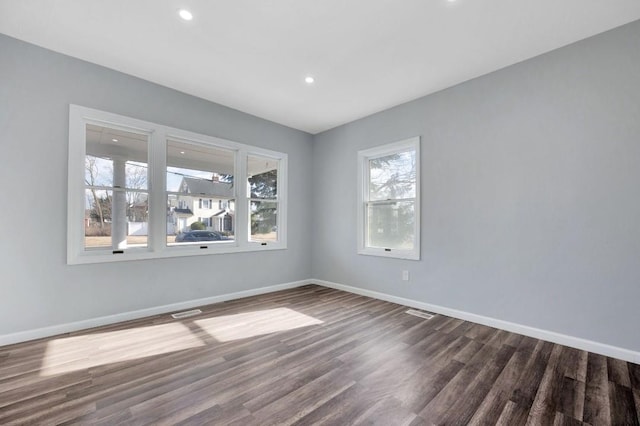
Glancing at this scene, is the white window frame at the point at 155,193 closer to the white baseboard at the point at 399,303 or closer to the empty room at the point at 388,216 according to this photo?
the empty room at the point at 388,216

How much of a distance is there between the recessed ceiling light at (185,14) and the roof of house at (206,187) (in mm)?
2023

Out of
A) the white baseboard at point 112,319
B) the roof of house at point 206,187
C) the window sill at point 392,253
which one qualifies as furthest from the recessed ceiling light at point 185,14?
the window sill at point 392,253

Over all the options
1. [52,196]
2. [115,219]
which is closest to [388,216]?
[115,219]

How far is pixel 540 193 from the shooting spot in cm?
284

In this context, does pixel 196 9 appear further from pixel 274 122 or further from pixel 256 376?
pixel 256 376

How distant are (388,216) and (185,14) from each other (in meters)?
3.43

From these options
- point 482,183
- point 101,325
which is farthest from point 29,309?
point 482,183

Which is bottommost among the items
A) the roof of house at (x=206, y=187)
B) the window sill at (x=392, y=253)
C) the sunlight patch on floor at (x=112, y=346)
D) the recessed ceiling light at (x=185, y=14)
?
the sunlight patch on floor at (x=112, y=346)

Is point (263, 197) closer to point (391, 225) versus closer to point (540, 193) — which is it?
point (391, 225)

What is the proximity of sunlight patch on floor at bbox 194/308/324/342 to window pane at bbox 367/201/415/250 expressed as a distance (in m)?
1.68

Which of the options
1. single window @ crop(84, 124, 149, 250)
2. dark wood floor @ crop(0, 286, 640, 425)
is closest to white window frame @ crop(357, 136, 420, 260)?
dark wood floor @ crop(0, 286, 640, 425)

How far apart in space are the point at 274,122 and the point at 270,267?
249 cm

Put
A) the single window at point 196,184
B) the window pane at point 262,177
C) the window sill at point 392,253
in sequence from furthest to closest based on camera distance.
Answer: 1. the window pane at point 262,177
2. the window sill at point 392,253
3. the single window at point 196,184

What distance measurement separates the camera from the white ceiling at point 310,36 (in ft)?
7.41
